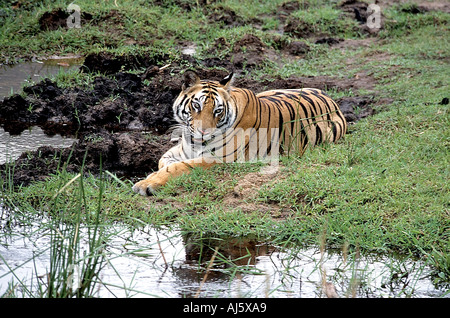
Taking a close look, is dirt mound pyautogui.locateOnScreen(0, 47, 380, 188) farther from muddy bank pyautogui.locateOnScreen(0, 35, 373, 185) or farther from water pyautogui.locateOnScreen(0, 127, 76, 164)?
water pyautogui.locateOnScreen(0, 127, 76, 164)

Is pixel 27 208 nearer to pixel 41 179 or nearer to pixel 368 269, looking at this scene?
pixel 41 179

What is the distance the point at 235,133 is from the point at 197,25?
586cm

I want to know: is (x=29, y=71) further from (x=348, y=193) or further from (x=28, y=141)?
(x=348, y=193)

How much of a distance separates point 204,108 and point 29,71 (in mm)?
4352

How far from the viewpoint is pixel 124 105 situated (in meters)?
7.21

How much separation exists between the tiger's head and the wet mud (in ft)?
2.12

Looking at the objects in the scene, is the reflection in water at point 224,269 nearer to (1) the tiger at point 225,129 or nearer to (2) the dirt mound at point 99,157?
(1) the tiger at point 225,129

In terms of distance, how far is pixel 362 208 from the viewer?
4.46 metres

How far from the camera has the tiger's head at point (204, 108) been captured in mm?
5246

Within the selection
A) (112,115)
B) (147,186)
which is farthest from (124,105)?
(147,186)

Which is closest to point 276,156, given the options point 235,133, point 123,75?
point 235,133

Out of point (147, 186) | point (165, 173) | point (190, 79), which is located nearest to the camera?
point (147, 186)

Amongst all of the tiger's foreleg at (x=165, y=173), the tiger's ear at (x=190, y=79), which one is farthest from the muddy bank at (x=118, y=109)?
the tiger's ear at (x=190, y=79)
